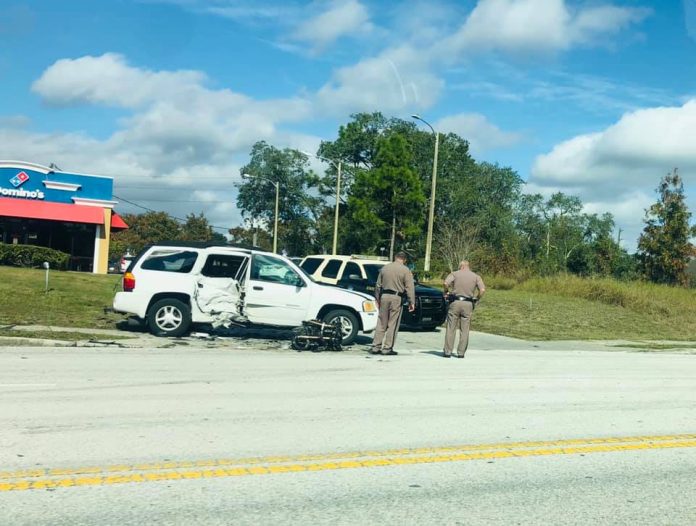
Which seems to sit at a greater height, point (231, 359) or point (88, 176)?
point (88, 176)

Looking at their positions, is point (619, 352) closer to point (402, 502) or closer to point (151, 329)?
point (151, 329)

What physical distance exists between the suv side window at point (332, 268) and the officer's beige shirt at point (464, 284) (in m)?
6.29

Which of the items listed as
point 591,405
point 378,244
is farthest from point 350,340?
point 378,244

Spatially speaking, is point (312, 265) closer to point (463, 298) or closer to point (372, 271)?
point (372, 271)

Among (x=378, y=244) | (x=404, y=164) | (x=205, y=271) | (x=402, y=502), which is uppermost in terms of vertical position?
(x=404, y=164)

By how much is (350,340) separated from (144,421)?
319 inches

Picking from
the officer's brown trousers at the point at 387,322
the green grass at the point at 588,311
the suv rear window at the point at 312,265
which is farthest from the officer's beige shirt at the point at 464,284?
the green grass at the point at 588,311

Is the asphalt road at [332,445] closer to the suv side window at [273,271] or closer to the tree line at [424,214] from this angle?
the suv side window at [273,271]

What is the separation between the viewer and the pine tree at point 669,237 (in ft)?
140

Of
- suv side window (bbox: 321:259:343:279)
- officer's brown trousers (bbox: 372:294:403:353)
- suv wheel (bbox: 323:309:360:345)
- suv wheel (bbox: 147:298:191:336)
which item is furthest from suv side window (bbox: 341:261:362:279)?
suv wheel (bbox: 147:298:191:336)

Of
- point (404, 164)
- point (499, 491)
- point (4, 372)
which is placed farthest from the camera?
point (404, 164)

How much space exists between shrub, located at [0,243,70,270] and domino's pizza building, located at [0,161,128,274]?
11.3 feet

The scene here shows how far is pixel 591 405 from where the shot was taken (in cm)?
927

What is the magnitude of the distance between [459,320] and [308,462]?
8.16m
